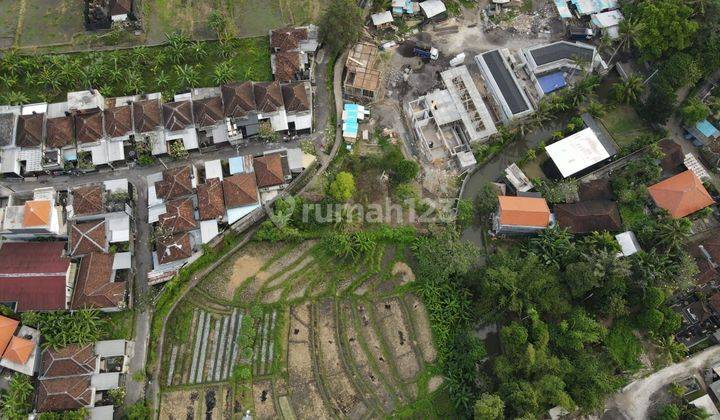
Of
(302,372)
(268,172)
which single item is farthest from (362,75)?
(302,372)

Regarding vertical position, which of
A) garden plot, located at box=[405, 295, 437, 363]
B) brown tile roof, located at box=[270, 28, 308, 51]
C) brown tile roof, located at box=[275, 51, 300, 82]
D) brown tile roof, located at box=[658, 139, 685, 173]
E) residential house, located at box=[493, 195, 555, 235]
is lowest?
garden plot, located at box=[405, 295, 437, 363]

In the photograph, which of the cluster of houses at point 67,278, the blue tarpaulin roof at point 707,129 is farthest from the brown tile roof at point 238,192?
the blue tarpaulin roof at point 707,129

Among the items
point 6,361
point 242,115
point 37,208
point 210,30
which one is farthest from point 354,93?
point 6,361

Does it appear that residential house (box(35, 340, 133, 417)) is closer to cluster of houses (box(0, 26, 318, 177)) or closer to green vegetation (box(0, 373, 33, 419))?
green vegetation (box(0, 373, 33, 419))

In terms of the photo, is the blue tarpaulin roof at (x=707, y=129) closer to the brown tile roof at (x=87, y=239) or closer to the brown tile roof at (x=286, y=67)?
the brown tile roof at (x=286, y=67)

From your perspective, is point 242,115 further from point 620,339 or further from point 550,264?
point 620,339

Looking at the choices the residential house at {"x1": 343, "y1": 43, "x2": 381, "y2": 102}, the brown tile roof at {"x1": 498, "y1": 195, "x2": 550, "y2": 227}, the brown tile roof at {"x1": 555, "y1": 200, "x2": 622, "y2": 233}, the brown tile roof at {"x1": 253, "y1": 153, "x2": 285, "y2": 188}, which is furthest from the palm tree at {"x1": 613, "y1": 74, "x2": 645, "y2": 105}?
the brown tile roof at {"x1": 253, "y1": 153, "x2": 285, "y2": 188}
